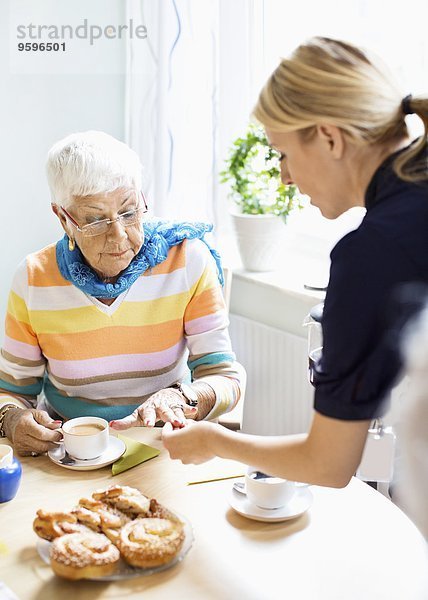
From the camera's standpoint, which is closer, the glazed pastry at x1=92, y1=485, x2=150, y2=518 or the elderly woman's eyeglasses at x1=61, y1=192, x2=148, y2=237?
the glazed pastry at x1=92, y1=485, x2=150, y2=518

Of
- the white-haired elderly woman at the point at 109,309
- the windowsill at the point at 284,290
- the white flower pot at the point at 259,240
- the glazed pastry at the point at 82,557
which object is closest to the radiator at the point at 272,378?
the windowsill at the point at 284,290

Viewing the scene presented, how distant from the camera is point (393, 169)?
1.29 m

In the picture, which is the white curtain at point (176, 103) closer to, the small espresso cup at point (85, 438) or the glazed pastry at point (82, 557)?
the small espresso cup at point (85, 438)

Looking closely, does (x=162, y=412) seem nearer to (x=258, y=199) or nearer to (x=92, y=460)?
(x=92, y=460)

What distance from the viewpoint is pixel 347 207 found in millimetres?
1410

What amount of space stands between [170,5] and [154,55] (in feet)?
0.56

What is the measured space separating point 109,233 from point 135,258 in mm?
123

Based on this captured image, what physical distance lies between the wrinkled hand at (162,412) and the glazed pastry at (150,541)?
1.19 feet

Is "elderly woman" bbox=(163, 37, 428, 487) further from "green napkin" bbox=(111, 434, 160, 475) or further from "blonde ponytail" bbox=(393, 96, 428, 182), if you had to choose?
"green napkin" bbox=(111, 434, 160, 475)

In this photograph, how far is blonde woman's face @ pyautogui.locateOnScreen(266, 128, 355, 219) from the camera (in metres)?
1.34

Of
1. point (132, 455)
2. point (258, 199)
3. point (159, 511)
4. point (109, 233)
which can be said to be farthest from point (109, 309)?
point (258, 199)

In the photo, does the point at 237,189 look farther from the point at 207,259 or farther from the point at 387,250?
the point at 387,250

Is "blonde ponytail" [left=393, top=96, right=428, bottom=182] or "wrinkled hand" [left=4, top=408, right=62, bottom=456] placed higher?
"blonde ponytail" [left=393, top=96, right=428, bottom=182]

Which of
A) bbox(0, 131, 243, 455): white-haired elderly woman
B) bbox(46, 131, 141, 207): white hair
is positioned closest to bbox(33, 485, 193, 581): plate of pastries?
bbox(0, 131, 243, 455): white-haired elderly woman
